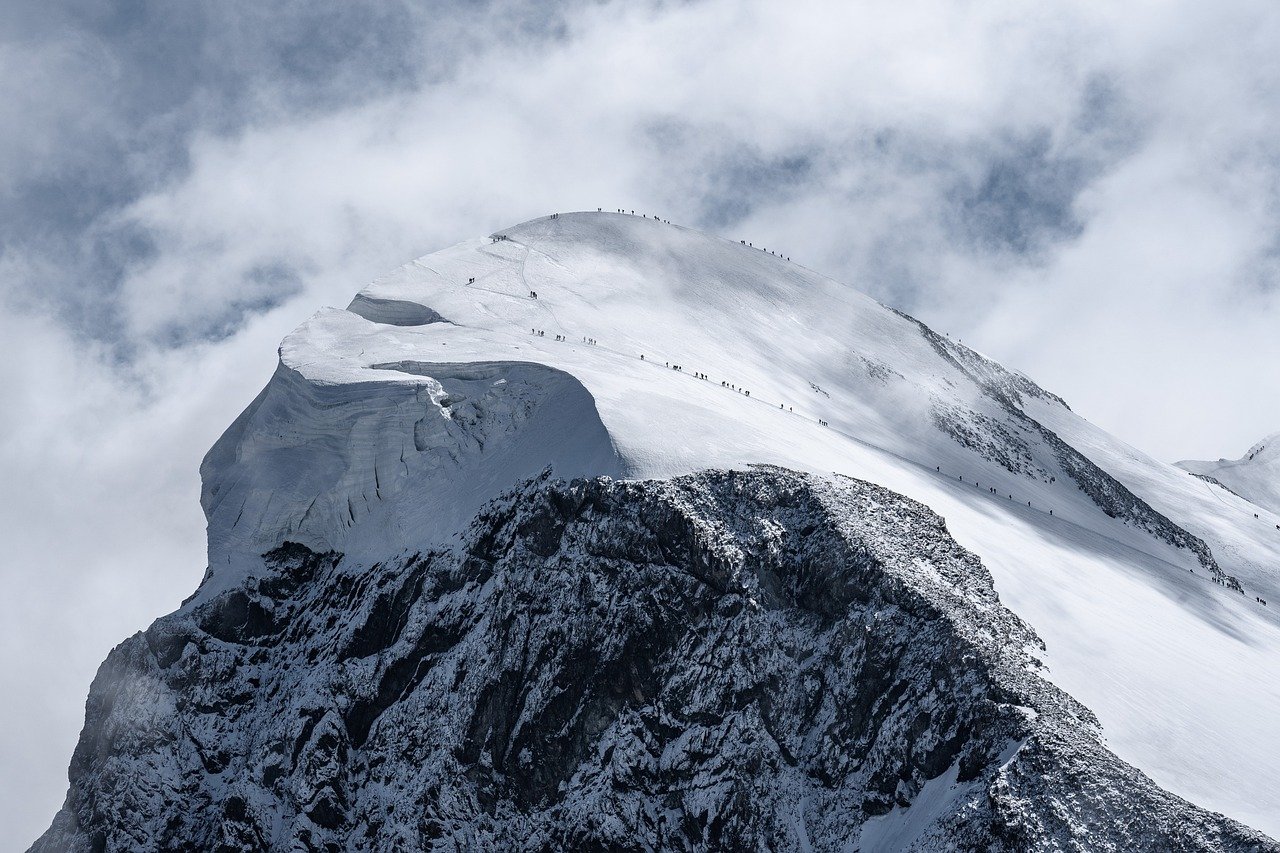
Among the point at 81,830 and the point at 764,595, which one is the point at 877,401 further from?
the point at 81,830

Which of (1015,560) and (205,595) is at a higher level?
(205,595)

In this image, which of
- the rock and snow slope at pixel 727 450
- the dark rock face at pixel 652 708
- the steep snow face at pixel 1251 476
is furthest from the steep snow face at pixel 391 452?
the steep snow face at pixel 1251 476

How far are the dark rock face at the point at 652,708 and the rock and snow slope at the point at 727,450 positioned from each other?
2.83 metres

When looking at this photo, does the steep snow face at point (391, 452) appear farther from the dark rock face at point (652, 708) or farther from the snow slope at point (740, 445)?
the dark rock face at point (652, 708)

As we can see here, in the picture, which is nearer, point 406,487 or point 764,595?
point 764,595

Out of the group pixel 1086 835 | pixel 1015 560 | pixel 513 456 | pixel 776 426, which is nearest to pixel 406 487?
pixel 513 456

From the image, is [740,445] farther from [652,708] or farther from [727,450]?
[652,708]

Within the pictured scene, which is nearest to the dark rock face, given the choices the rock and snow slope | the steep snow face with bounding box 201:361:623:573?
the rock and snow slope

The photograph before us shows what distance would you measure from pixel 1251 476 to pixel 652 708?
147m

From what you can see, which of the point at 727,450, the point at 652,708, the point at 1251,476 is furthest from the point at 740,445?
the point at 1251,476

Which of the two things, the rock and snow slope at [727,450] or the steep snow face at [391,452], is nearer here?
the rock and snow slope at [727,450]

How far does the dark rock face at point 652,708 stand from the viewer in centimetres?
6450

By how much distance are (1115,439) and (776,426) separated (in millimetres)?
82593

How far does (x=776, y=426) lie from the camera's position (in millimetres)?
95750
